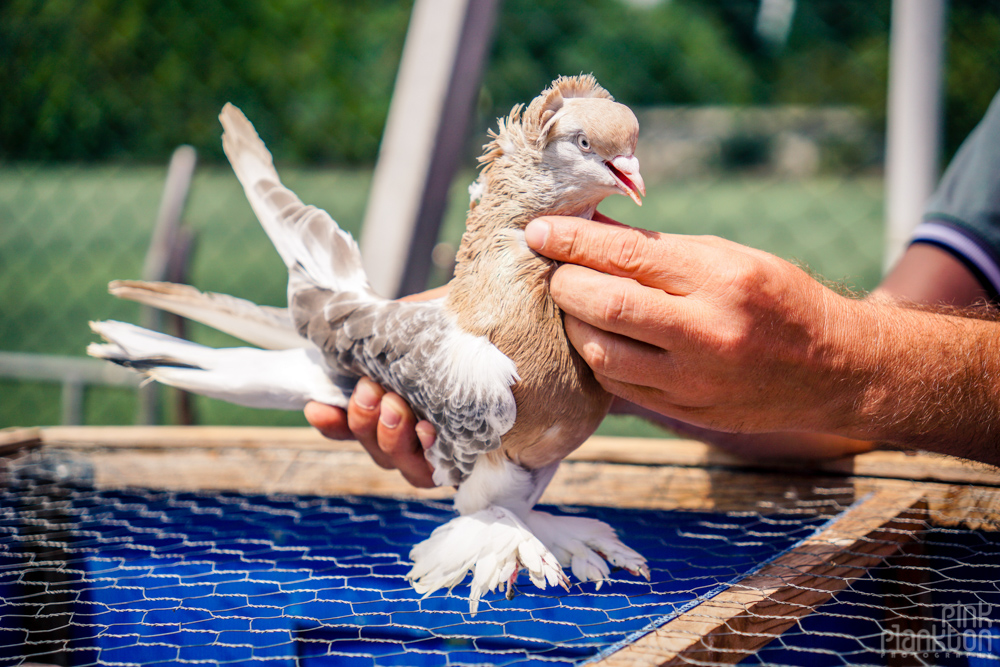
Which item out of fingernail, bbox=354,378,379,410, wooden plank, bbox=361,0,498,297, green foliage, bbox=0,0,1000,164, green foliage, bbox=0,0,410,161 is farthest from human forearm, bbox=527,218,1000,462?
green foliage, bbox=0,0,410,161

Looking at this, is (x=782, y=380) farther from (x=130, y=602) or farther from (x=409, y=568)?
(x=130, y=602)

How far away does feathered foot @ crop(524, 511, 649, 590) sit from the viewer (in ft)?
3.03

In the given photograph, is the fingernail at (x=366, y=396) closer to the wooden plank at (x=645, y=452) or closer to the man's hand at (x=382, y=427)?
the man's hand at (x=382, y=427)

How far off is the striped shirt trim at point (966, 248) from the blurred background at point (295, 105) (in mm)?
1350

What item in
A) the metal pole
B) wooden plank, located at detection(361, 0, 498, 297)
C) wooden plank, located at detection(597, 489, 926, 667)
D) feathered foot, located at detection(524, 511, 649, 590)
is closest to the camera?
wooden plank, located at detection(597, 489, 926, 667)

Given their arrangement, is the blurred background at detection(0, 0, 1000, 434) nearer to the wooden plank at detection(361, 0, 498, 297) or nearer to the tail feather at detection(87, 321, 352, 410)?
the wooden plank at detection(361, 0, 498, 297)

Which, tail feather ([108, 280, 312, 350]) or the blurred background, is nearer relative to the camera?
tail feather ([108, 280, 312, 350])

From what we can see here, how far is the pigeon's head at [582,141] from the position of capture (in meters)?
0.76

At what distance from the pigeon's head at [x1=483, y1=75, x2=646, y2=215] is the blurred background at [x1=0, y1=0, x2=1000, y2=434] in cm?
137

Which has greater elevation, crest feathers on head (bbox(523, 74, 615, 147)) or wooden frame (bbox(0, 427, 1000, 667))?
crest feathers on head (bbox(523, 74, 615, 147))

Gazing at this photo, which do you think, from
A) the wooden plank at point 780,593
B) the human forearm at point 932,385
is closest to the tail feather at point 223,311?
the wooden plank at point 780,593

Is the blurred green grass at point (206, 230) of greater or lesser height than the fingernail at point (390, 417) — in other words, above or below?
above

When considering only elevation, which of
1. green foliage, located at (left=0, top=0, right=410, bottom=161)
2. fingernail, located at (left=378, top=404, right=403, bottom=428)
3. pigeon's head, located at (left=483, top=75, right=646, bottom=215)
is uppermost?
green foliage, located at (left=0, top=0, right=410, bottom=161)

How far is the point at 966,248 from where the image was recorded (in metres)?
1.33
